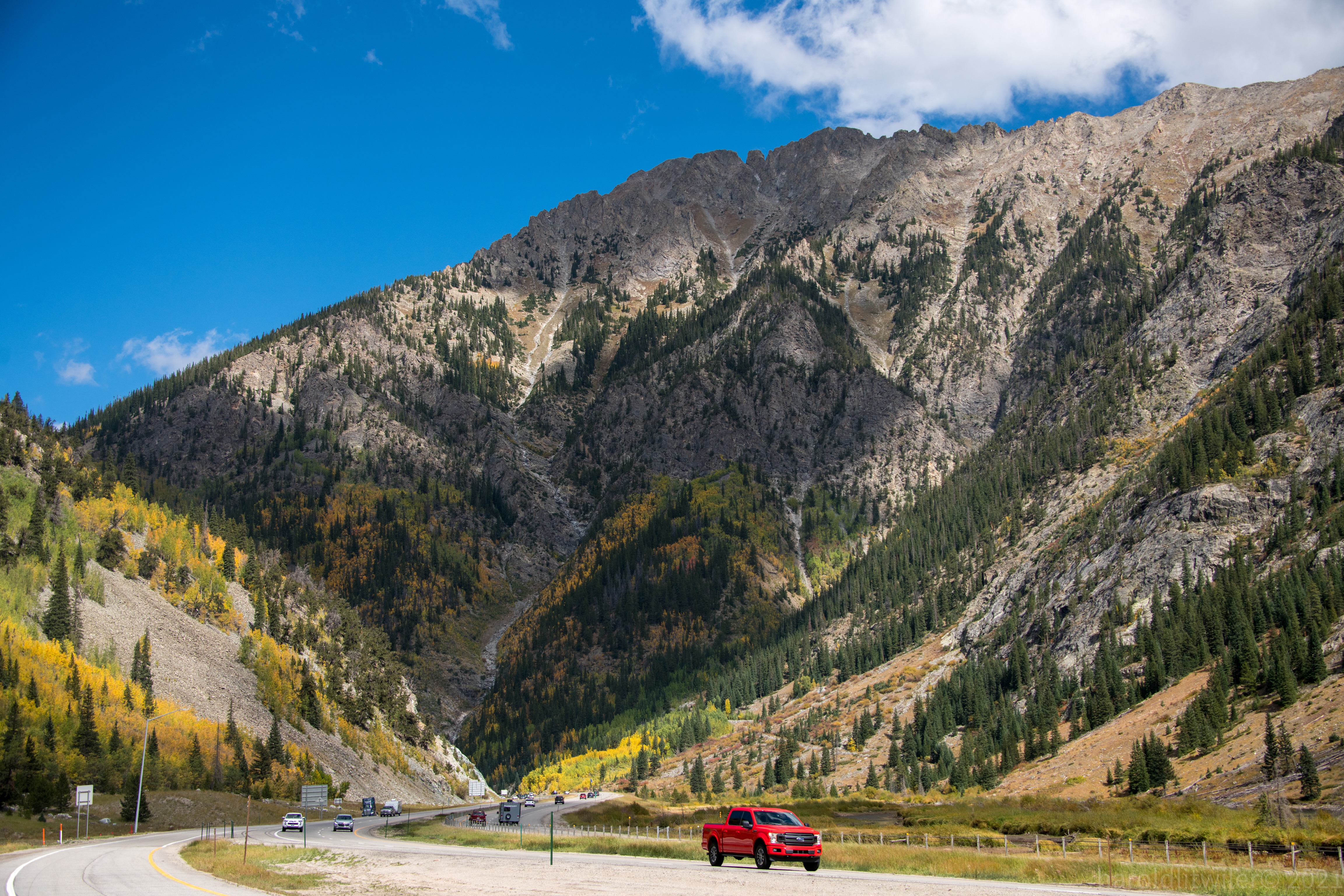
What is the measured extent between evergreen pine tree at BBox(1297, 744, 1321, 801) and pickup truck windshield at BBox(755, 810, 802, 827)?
121 feet

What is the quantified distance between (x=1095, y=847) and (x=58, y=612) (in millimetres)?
97715

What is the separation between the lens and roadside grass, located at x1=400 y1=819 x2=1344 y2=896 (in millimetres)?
30328

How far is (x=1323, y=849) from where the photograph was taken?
4028 cm

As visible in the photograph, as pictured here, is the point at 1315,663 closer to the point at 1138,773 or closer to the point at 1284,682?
the point at 1284,682

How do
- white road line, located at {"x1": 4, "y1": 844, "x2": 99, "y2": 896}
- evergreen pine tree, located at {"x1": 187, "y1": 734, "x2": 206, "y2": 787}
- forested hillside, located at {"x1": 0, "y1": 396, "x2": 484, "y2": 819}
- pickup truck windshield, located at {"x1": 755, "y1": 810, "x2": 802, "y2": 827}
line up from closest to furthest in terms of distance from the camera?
1. white road line, located at {"x1": 4, "y1": 844, "x2": 99, "y2": 896}
2. pickup truck windshield, located at {"x1": 755, "y1": 810, "x2": 802, "y2": 827}
3. forested hillside, located at {"x1": 0, "y1": 396, "x2": 484, "y2": 819}
4. evergreen pine tree, located at {"x1": 187, "y1": 734, "x2": 206, "y2": 787}

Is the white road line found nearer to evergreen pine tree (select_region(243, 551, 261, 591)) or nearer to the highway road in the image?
the highway road

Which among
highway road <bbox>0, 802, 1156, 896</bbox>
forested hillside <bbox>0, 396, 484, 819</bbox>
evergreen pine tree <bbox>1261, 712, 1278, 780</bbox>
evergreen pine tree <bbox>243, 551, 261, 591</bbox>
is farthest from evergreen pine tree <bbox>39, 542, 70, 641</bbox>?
Answer: evergreen pine tree <bbox>1261, 712, 1278, 780</bbox>

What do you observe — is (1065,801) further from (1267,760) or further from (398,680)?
(398,680)

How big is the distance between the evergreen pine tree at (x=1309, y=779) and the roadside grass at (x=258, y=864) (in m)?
55.7

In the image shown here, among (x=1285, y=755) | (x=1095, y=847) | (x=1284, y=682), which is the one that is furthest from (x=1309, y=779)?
(x=1284, y=682)

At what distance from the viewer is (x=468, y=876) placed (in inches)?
1492

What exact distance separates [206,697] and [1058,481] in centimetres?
15369

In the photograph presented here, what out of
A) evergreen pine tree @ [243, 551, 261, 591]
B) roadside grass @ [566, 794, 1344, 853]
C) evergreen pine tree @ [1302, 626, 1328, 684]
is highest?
evergreen pine tree @ [243, 551, 261, 591]

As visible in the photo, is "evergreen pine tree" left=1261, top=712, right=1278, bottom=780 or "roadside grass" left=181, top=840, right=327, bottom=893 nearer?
"roadside grass" left=181, top=840, right=327, bottom=893
